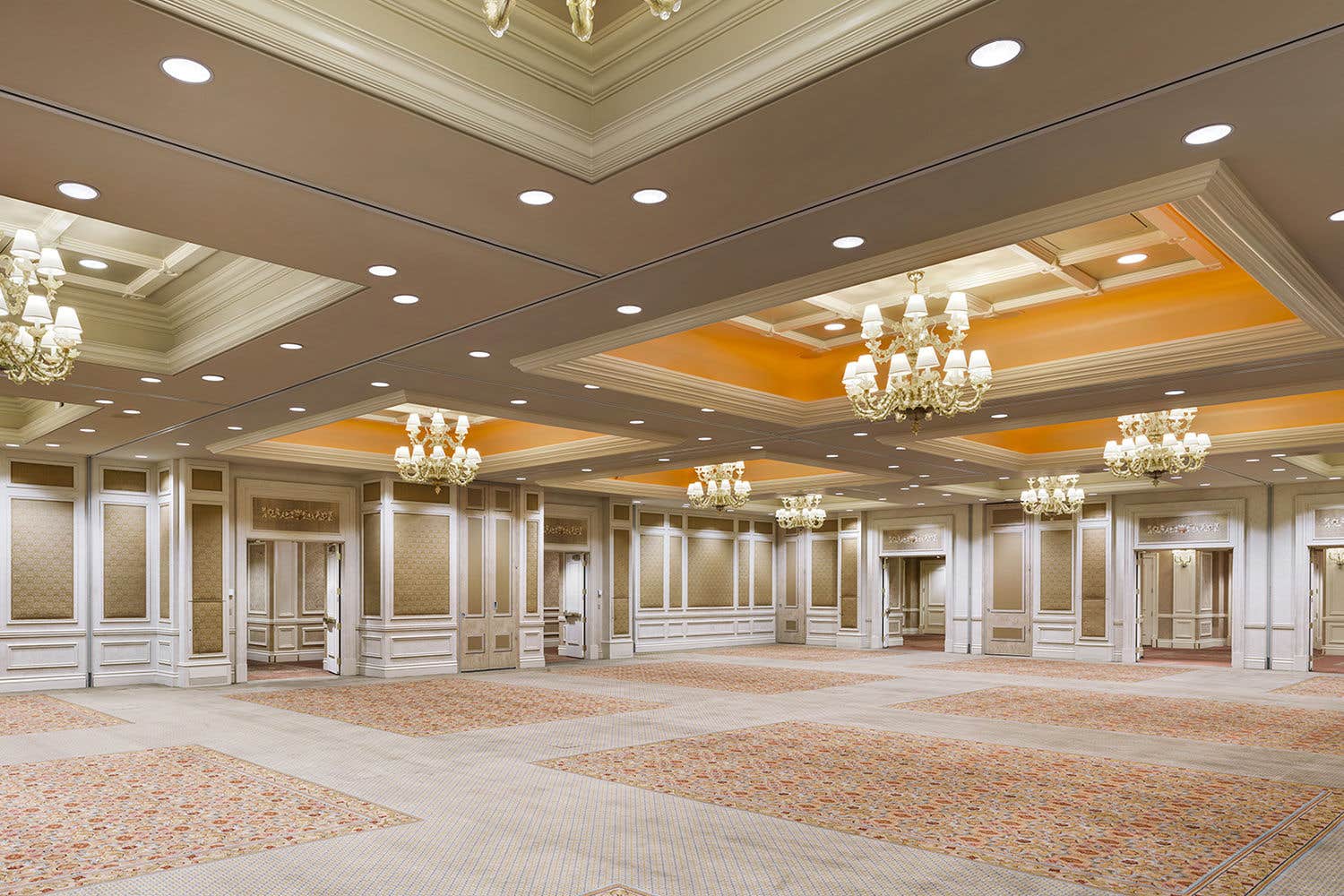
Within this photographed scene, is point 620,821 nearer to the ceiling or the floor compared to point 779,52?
nearer to the floor

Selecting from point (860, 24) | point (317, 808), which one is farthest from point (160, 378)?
point (860, 24)

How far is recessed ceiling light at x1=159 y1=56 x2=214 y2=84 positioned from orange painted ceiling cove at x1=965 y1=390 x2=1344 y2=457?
9.27 m

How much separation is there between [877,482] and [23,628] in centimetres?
1170

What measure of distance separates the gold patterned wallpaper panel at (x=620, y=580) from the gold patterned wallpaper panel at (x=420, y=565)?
3790 millimetres

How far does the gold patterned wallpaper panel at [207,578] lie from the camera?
1222 centimetres

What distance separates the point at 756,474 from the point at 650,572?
3476 mm

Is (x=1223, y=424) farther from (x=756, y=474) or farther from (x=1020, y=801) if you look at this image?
(x=1020, y=801)

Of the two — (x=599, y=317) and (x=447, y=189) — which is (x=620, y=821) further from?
(x=447, y=189)

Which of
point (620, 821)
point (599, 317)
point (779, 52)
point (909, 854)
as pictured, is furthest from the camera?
point (599, 317)

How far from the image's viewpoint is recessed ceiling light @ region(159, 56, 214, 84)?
116 inches

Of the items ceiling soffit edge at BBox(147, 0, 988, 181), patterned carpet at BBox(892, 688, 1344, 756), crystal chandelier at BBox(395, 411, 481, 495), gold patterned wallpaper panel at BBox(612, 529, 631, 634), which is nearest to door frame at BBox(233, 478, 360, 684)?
crystal chandelier at BBox(395, 411, 481, 495)

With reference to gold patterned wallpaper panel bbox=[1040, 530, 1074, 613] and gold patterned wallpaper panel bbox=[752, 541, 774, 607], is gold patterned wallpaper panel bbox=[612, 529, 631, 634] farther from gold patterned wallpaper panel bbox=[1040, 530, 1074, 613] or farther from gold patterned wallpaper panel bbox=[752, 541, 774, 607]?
gold patterned wallpaper panel bbox=[1040, 530, 1074, 613]

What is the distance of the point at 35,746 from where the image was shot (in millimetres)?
7734

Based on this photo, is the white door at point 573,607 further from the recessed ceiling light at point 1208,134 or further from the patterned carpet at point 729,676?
the recessed ceiling light at point 1208,134
